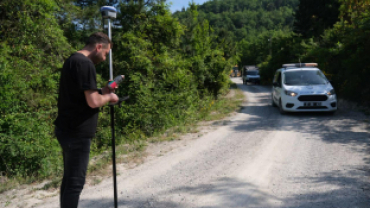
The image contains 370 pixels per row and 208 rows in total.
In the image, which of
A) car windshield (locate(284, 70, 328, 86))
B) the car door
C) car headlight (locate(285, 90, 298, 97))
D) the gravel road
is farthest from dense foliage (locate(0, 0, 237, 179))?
car windshield (locate(284, 70, 328, 86))

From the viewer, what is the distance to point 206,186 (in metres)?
4.34

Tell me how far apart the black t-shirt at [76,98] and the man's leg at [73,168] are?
89 mm

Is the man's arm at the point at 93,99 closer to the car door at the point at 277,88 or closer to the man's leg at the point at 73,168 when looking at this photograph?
the man's leg at the point at 73,168

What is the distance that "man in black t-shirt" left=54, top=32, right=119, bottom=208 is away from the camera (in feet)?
8.46

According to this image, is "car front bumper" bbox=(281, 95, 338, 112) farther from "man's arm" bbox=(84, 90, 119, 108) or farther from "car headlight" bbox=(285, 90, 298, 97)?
"man's arm" bbox=(84, 90, 119, 108)

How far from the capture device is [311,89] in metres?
10.4

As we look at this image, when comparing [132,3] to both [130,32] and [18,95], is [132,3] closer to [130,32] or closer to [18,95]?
[130,32]

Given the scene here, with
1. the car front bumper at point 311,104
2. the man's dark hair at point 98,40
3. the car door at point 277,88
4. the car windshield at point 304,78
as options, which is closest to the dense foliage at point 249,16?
the car door at point 277,88

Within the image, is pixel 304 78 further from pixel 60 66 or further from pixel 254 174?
pixel 60 66

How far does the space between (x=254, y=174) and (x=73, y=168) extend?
2989 mm

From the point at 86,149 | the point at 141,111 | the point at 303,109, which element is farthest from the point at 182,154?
the point at 303,109

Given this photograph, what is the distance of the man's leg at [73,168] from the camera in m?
2.69

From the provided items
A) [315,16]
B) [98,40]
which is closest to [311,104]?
[98,40]

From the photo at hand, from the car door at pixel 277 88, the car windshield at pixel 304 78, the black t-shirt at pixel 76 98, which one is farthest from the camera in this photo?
the car door at pixel 277 88
